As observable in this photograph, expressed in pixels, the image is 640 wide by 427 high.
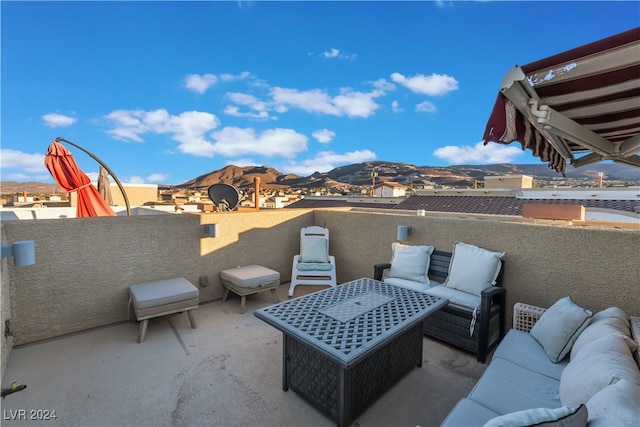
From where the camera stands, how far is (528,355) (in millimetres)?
2088

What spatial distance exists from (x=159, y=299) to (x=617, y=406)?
3.53m

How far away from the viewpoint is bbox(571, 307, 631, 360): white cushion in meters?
1.77

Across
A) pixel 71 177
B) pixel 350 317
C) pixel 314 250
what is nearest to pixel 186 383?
pixel 350 317

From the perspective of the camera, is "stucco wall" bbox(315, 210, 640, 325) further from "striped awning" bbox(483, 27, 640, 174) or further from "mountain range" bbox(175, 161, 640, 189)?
"mountain range" bbox(175, 161, 640, 189)

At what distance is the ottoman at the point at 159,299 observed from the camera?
10.0 ft

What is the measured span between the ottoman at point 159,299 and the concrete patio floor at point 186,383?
29 cm

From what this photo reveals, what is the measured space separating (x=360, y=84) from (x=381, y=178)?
1230 centimetres

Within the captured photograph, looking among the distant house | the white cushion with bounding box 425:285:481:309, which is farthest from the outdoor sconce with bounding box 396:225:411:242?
the distant house

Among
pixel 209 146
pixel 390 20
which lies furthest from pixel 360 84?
pixel 209 146

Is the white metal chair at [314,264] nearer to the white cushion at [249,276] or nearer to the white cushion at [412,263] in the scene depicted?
the white cushion at [249,276]

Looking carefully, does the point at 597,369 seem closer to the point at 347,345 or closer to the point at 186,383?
the point at 347,345

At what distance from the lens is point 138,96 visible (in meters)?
10.4

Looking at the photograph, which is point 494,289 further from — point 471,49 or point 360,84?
point 360,84

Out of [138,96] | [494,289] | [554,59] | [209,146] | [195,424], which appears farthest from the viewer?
[209,146]
